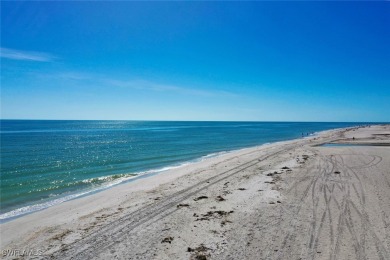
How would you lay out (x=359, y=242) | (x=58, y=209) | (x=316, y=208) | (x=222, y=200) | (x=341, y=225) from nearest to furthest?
(x=359, y=242)
(x=341, y=225)
(x=316, y=208)
(x=222, y=200)
(x=58, y=209)

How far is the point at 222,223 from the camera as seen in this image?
913 cm

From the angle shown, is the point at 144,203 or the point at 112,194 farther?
the point at 112,194

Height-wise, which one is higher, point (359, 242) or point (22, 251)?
point (359, 242)

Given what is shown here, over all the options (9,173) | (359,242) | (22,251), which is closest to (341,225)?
(359,242)

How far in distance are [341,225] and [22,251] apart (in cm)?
1102

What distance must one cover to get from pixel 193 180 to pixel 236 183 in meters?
3.00

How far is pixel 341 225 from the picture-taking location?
859 cm

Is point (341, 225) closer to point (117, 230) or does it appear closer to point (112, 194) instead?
point (117, 230)

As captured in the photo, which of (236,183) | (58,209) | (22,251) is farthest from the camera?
(236,183)

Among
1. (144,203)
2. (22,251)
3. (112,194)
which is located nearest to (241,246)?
(144,203)

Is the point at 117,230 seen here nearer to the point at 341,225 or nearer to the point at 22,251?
the point at 22,251

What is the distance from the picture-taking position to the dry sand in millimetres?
7336

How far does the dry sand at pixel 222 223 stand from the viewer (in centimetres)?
734

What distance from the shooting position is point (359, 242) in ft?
24.5
